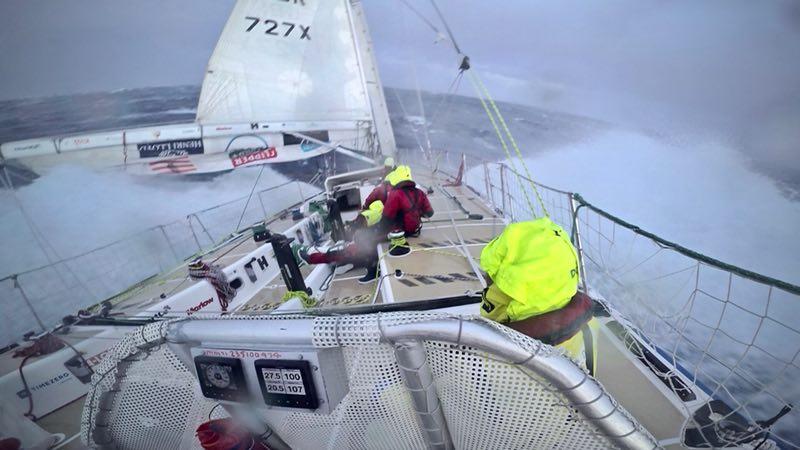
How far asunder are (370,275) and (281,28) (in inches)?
324

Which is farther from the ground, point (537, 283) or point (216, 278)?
point (537, 283)

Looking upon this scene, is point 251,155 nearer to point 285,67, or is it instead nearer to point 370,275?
point 285,67

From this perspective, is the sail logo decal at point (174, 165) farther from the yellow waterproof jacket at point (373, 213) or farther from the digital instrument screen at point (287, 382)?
the digital instrument screen at point (287, 382)

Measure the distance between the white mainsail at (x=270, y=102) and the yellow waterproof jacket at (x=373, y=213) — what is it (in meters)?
5.91

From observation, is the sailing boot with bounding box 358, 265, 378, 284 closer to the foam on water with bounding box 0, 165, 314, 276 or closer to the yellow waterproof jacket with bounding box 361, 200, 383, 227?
the yellow waterproof jacket with bounding box 361, 200, 383, 227

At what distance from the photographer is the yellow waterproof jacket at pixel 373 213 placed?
11.1ft

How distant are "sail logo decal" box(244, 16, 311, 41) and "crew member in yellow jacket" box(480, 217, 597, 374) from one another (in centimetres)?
964

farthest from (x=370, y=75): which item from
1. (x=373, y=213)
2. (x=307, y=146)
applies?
(x=373, y=213)

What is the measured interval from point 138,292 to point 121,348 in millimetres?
2887

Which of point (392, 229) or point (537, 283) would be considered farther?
point (392, 229)

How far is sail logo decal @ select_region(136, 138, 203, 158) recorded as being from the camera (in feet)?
28.4

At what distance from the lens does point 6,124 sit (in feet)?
37.7

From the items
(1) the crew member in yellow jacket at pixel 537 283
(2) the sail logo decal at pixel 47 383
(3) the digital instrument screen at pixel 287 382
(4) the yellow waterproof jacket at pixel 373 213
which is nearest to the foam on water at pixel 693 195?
(4) the yellow waterproof jacket at pixel 373 213

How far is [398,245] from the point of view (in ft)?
10.3
